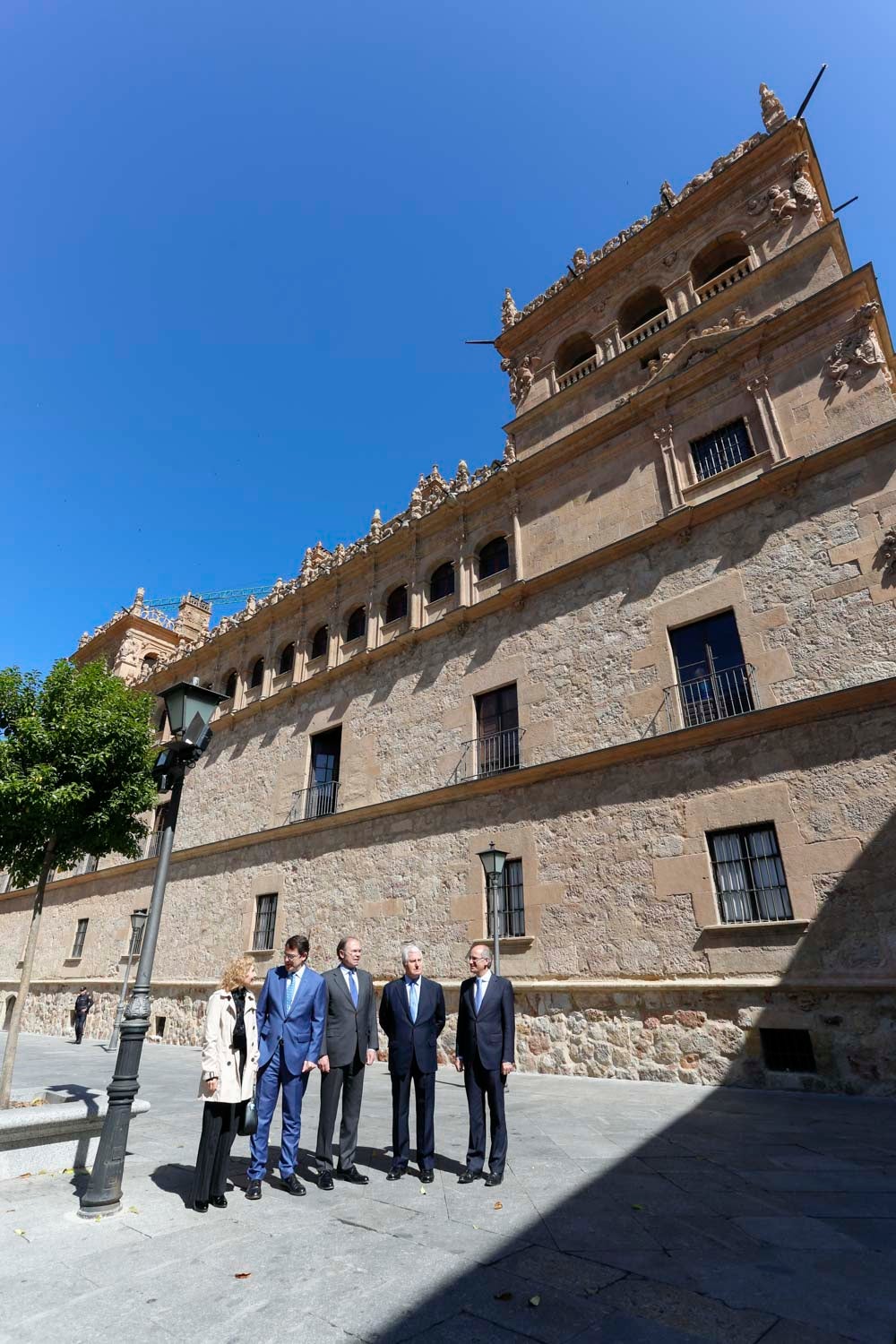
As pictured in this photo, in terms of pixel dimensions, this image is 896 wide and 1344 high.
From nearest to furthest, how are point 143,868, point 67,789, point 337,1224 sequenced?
1. point 337,1224
2. point 67,789
3. point 143,868

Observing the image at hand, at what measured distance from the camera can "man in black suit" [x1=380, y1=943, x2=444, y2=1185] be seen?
15.8 feet

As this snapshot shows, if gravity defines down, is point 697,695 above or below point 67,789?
above

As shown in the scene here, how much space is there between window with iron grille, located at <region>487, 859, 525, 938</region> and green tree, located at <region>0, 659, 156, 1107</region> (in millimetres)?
6186

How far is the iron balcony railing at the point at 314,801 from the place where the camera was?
16.3 metres

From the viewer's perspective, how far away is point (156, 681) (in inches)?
1029

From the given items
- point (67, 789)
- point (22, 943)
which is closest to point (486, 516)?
point (67, 789)

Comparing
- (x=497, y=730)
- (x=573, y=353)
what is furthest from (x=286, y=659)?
(x=573, y=353)

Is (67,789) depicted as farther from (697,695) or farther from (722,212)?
(722,212)

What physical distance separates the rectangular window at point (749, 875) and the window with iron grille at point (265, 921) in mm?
10726

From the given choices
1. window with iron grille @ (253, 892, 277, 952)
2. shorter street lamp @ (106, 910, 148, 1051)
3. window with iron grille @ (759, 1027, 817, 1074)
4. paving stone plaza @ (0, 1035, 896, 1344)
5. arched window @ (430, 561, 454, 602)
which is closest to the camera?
paving stone plaza @ (0, 1035, 896, 1344)

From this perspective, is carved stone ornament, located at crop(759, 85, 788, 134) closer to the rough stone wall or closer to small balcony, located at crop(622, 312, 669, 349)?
small balcony, located at crop(622, 312, 669, 349)

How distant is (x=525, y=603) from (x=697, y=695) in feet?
14.7

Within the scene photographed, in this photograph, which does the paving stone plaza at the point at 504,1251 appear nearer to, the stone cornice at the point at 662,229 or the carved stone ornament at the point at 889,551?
the carved stone ornament at the point at 889,551

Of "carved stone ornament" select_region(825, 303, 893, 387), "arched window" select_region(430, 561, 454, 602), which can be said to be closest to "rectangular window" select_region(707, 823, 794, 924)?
"carved stone ornament" select_region(825, 303, 893, 387)
